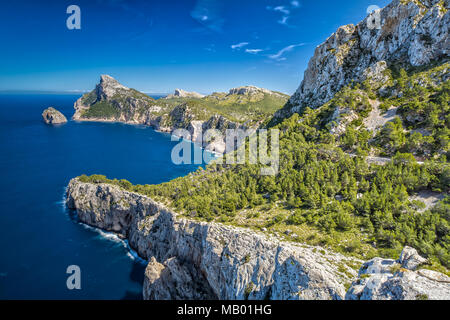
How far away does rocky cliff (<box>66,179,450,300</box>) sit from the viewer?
15.2 metres

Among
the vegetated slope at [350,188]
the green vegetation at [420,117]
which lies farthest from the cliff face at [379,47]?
the green vegetation at [420,117]

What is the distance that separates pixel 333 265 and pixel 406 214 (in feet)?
47.1

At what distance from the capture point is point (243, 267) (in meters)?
29.0

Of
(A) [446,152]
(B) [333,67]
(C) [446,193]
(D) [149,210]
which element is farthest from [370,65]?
(D) [149,210]

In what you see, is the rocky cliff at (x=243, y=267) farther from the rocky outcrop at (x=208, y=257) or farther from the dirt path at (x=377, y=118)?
the dirt path at (x=377, y=118)

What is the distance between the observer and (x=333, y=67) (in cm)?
7638

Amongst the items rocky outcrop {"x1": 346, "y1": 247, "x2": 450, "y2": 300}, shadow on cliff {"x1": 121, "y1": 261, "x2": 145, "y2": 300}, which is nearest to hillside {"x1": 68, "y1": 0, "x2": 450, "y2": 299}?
rocky outcrop {"x1": 346, "y1": 247, "x2": 450, "y2": 300}

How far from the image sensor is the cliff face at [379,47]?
54.6m

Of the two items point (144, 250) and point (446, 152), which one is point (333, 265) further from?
point (144, 250)

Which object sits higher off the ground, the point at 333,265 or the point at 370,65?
the point at 370,65

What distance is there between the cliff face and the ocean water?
76.7 metres

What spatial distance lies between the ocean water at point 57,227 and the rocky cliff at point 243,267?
7.41 metres

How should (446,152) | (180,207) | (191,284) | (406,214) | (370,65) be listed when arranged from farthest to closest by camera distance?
1. (370,65)
2. (180,207)
3. (191,284)
4. (446,152)
5. (406,214)

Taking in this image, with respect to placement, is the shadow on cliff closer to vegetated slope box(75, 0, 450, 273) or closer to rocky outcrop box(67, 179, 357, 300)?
rocky outcrop box(67, 179, 357, 300)
